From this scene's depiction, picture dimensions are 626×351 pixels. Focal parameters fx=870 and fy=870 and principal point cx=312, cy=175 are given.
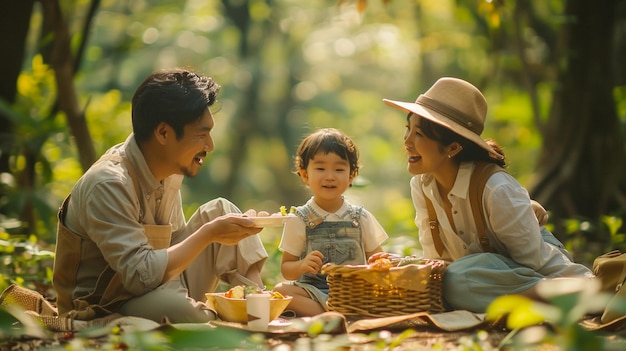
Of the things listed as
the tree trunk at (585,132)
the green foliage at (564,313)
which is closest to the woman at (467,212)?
the green foliage at (564,313)

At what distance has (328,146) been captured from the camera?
433cm

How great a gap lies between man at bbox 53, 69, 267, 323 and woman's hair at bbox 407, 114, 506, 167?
983 mm

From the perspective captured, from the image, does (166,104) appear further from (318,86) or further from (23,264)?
(318,86)

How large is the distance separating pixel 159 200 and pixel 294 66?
23691 mm

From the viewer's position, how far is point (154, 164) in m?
3.85

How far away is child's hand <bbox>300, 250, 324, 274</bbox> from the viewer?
407 centimetres

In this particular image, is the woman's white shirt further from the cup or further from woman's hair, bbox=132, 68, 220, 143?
woman's hair, bbox=132, 68, 220, 143

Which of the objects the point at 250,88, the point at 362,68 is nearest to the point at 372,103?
the point at 362,68

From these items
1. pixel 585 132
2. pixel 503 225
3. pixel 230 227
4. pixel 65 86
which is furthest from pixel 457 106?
pixel 585 132

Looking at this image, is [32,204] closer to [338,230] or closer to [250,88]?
[338,230]

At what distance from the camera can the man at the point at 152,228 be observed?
11.6 feet

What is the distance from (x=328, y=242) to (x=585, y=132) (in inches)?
144

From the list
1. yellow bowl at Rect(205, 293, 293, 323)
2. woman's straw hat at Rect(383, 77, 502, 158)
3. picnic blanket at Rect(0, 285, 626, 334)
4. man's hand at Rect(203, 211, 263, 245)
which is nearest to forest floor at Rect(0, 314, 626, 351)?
picnic blanket at Rect(0, 285, 626, 334)

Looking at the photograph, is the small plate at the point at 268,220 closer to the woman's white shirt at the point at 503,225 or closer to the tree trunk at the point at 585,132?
the woman's white shirt at the point at 503,225
